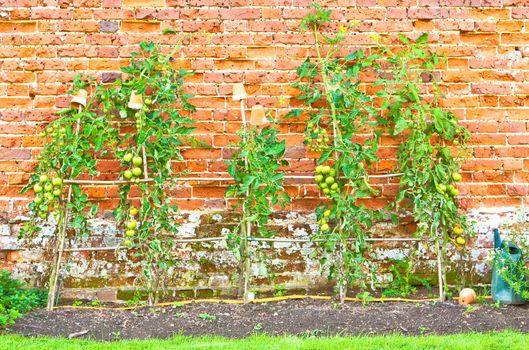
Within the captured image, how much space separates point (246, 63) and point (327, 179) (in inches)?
41.7

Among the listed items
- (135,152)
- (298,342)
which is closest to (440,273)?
(298,342)

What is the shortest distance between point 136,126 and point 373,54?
5.77ft

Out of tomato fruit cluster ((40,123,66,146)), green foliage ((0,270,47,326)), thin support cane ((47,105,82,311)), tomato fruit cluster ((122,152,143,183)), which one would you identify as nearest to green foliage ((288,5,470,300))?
tomato fruit cluster ((122,152,143,183))

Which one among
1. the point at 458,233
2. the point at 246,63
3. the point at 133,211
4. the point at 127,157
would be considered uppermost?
the point at 246,63

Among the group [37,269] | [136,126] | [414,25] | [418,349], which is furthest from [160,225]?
[414,25]

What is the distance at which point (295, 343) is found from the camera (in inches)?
128

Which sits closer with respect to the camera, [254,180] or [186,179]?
[254,180]

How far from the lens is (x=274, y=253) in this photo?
4.34 meters

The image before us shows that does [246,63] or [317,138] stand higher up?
[246,63]

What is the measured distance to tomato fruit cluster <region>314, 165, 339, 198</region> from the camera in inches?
158

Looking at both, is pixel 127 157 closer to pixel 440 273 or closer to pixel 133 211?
pixel 133 211

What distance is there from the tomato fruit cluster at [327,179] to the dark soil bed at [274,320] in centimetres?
75

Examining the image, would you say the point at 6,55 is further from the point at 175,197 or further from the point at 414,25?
the point at 414,25

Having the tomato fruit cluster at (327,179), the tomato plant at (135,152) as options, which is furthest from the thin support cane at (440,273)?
the tomato plant at (135,152)
